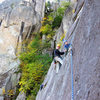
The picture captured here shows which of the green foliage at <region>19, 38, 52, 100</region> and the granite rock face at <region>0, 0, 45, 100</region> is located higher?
the granite rock face at <region>0, 0, 45, 100</region>

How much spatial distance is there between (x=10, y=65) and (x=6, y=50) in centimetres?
286

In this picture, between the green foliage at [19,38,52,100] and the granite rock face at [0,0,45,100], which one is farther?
the granite rock face at [0,0,45,100]

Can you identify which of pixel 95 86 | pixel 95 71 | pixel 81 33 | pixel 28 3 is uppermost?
pixel 28 3

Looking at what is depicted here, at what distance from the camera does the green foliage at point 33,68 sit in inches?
478

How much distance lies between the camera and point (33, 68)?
1341cm

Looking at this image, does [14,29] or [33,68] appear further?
[14,29]

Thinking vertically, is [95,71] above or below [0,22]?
below

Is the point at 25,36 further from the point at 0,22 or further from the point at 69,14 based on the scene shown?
the point at 69,14

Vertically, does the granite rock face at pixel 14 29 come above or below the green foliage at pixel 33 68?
above

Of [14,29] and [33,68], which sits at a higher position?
[14,29]

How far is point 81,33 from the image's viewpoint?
3.50 metres

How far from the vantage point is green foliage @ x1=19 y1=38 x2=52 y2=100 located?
39.8 feet

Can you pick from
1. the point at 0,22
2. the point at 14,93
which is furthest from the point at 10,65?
the point at 0,22

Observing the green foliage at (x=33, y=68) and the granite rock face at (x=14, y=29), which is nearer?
the green foliage at (x=33, y=68)
